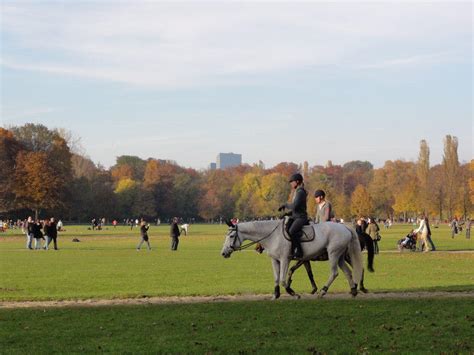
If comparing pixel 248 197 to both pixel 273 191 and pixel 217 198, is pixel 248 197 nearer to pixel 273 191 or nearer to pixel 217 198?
pixel 273 191

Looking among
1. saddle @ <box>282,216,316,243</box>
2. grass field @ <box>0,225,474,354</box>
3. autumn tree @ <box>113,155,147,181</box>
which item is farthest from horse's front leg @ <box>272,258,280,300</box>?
autumn tree @ <box>113,155,147,181</box>

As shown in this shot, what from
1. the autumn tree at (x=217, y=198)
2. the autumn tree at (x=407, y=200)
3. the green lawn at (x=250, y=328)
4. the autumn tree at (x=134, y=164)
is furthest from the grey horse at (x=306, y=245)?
the autumn tree at (x=134, y=164)

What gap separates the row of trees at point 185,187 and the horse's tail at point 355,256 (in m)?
74.3

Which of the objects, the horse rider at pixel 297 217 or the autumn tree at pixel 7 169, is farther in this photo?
the autumn tree at pixel 7 169

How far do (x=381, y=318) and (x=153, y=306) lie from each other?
193 inches

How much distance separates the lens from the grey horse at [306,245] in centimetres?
1612

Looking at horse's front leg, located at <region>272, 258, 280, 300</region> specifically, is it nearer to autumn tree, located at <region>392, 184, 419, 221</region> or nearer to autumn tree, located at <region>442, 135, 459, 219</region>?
autumn tree, located at <region>442, 135, 459, 219</region>

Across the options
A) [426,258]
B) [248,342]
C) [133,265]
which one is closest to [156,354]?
[248,342]

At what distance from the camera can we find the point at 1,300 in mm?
17469

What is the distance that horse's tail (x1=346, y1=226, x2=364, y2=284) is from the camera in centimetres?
1647

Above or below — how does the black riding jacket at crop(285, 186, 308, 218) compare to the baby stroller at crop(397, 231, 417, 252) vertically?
above

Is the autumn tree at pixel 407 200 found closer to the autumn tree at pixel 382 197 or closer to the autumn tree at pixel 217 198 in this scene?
the autumn tree at pixel 382 197

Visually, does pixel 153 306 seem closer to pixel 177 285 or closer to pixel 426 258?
pixel 177 285

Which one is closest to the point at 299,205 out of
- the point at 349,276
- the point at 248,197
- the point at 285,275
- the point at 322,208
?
the point at 322,208
